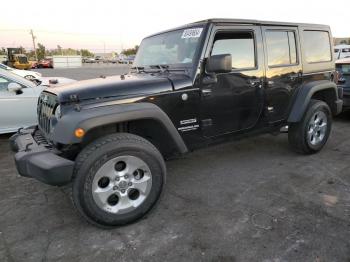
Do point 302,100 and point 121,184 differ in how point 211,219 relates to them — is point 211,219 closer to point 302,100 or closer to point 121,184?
point 121,184

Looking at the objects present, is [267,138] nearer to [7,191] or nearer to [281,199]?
[281,199]

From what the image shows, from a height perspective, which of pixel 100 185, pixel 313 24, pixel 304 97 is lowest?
pixel 100 185

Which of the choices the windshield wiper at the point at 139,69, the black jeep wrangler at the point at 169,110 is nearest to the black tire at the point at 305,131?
the black jeep wrangler at the point at 169,110

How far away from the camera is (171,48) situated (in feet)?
12.7

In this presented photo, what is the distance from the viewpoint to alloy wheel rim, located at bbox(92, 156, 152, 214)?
9.47 ft

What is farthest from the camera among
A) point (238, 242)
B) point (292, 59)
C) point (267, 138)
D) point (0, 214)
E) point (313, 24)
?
point (267, 138)

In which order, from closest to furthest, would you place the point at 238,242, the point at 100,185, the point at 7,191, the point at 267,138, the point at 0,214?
the point at 238,242 → the point at 100,185 → the point at 0,214 → the point at 7,191 → the point at 267,138

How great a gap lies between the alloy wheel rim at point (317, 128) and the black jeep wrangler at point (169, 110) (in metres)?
0.02

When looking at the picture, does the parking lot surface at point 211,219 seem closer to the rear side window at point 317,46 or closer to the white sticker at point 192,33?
the rear side window at point 317,46

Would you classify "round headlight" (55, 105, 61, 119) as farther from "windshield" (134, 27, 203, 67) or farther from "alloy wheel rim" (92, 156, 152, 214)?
"windshield" (134, 27, 203, 67)

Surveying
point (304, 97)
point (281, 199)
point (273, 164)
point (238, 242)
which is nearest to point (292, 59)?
point (304, 97)

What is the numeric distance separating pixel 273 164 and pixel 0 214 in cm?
352

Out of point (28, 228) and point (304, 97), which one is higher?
point (304, 97)

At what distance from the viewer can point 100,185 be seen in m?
2.97
